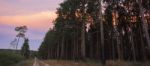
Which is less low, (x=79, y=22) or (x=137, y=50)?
(x=79, y=22)

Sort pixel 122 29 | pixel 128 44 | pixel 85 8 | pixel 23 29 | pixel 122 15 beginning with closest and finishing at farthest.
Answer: pixel 85 8, pixel 122 15, pixel 122 29, pixel 128 44, pixel 23 29

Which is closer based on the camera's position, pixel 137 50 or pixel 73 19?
pixel 73 19

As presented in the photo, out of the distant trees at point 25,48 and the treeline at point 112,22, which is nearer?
the treeline at point 112,22

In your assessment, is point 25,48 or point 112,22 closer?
point 112,22

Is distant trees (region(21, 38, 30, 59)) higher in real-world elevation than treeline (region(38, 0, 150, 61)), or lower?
lower

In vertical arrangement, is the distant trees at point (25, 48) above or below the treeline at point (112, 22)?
below

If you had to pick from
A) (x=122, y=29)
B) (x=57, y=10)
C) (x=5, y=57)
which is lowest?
(x=5, y=57)

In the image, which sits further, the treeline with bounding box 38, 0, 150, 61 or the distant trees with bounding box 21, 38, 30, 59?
the distant trees with bounding box 21, 38, 30, 59

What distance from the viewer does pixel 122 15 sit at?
186 ft

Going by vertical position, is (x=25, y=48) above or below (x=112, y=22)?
below

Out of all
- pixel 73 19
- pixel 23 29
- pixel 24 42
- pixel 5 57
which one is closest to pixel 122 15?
pixel 73 19

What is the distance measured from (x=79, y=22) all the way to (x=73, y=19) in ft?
7.28

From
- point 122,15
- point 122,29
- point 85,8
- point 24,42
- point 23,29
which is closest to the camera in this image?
point 85,8

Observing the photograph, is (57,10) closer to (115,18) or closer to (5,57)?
(115,18)
